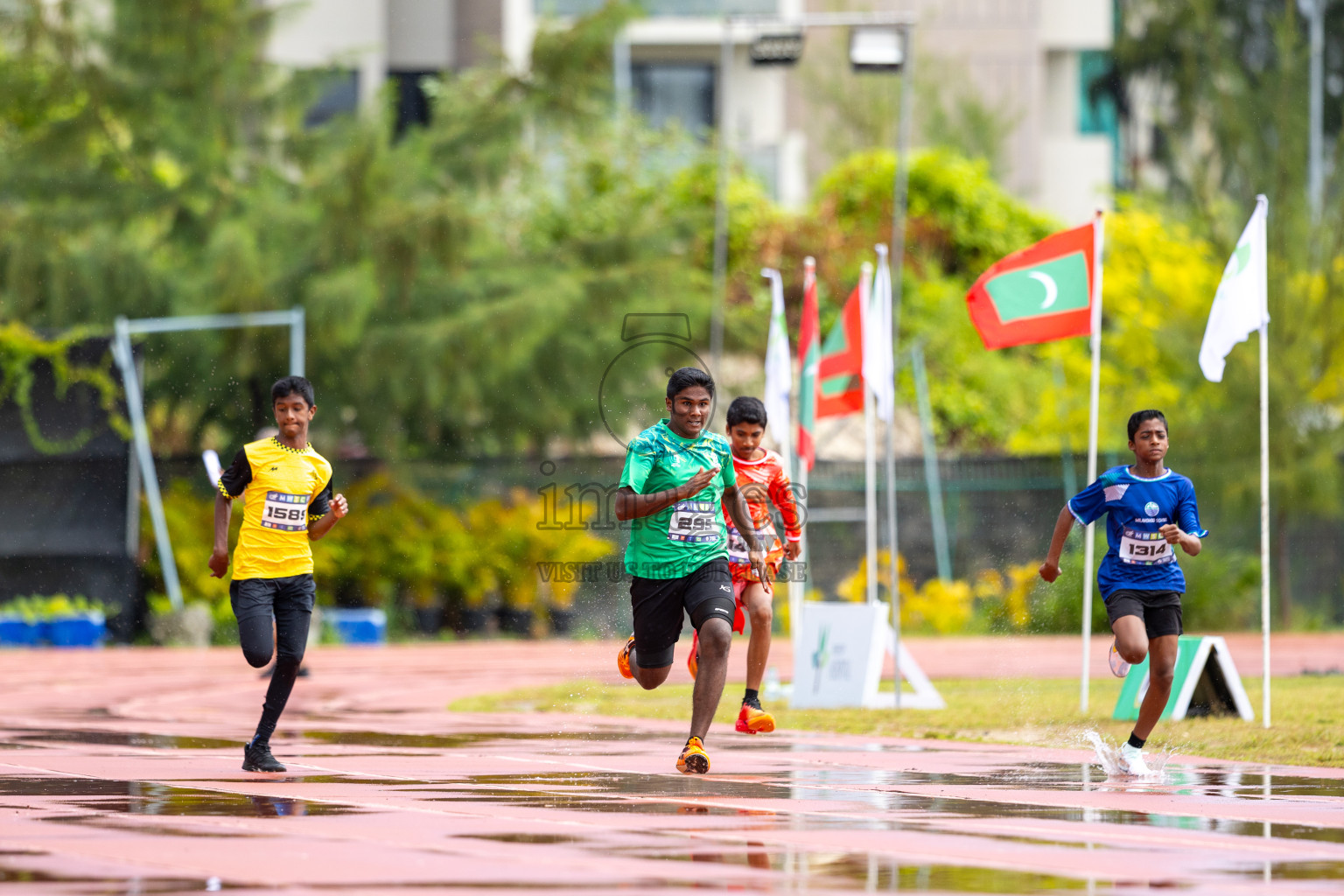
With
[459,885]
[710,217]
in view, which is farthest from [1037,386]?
[459,885]

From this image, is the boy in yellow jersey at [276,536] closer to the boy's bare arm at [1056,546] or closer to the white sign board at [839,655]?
the boy's bare arm at [1056,546]

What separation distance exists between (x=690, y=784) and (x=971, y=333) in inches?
1025

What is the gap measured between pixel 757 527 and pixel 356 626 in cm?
1498

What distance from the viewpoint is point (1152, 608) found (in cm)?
938

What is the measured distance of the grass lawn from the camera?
10602mm

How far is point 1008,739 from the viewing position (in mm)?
11102

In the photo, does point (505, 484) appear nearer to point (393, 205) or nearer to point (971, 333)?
point (393, 205)

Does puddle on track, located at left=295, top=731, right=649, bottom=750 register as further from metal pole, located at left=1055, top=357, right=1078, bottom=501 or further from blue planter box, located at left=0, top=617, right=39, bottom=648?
metal pole, located at left=1055, top=357, right=1078, bottom=501

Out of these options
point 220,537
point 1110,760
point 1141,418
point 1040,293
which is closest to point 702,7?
point 1040,293

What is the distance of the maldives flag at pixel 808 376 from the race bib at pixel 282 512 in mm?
6130

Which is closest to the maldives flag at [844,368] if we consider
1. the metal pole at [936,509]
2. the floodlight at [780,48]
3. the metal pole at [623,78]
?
the floodlight at [780,48]

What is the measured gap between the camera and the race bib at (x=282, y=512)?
918 cm

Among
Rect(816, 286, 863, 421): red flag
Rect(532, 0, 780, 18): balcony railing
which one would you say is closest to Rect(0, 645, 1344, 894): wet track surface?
Rect(816, 286, 863, 421): red flag

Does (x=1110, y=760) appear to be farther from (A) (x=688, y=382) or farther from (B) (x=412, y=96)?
(B) (x=412, y=96)
